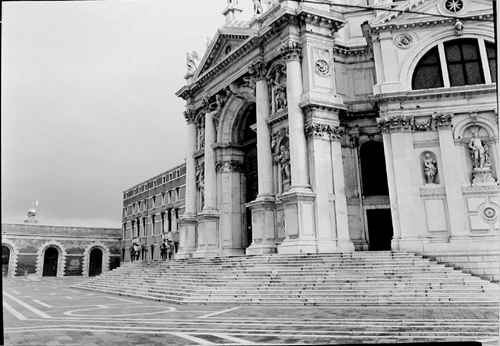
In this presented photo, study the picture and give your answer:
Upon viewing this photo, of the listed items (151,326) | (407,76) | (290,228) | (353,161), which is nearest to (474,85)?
(407,76)

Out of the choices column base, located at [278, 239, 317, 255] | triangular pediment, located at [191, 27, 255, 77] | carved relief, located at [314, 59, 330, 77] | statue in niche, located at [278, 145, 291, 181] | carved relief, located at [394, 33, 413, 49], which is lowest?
column base, located at [278, 239, 317, 255]

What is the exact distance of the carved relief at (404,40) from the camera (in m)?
18.8

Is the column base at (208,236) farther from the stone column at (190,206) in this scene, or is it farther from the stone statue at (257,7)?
the stone statue at (257,7)

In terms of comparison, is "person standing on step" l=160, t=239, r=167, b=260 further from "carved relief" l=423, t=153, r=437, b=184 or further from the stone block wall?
the stone block wall

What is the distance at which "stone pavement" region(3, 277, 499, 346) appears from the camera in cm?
680

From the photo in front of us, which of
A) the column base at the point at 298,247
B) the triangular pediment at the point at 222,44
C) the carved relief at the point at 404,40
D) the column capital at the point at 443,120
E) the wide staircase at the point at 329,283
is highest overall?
the triangular pediment at the point at 222,44

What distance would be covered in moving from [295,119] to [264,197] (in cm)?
417

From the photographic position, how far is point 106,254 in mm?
48375

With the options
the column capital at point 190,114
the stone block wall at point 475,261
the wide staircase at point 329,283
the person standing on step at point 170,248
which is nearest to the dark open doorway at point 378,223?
the stone block wall at point 475,261

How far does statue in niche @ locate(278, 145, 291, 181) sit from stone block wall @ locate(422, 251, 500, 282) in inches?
286

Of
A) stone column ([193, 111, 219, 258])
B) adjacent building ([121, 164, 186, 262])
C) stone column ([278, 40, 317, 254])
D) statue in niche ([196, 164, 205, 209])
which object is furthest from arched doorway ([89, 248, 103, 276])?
stone column ([278, 40, 317, 254])

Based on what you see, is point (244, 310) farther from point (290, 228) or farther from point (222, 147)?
point (222, 147)

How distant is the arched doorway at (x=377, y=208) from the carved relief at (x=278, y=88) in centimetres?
559

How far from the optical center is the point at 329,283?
1352cm
